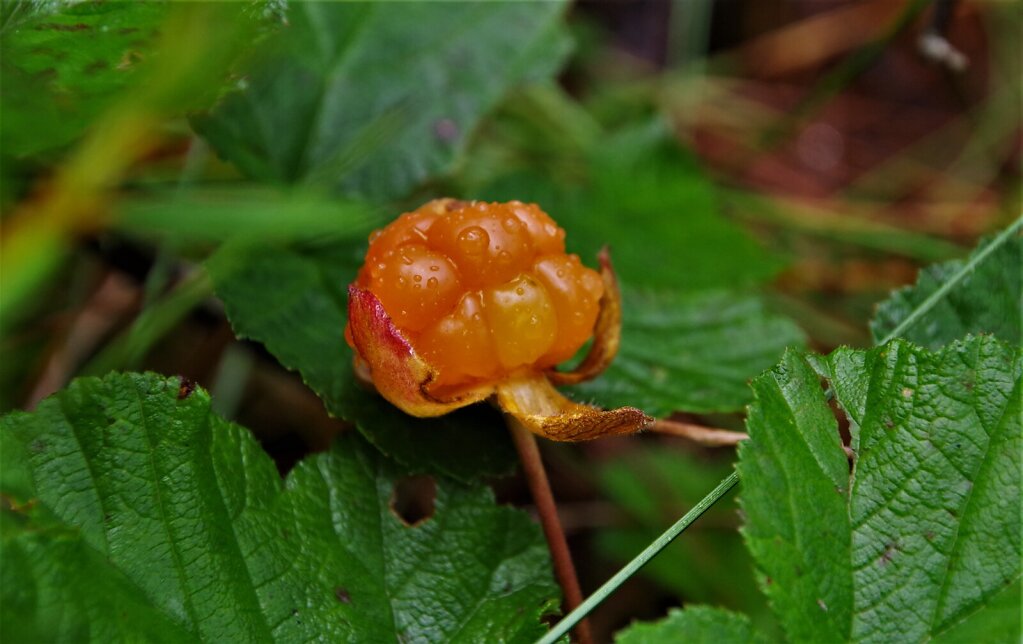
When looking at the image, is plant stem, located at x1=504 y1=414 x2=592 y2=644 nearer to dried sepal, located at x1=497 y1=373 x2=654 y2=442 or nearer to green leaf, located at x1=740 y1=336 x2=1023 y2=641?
dried sepal, located at x1=497 y1=373 x2=654 y2=442

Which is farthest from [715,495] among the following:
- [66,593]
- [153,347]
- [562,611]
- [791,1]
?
[791,1]

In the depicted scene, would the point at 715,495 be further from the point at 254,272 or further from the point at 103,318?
the point at 103,318

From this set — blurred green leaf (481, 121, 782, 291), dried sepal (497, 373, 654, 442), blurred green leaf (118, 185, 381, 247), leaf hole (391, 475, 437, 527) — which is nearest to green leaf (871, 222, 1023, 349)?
blurred green leaf (481, 121, 782, 291)

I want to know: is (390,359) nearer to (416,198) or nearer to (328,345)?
(328,345)

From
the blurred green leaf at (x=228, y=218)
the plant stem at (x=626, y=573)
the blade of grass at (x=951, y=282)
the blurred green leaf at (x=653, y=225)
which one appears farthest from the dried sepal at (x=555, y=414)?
the blurred green leaf at (x=653, y=225)

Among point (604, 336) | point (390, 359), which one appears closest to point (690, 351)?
Result: point (604, 336)

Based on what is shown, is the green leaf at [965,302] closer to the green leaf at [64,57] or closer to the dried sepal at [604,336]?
the dried sepal at [604,336]
